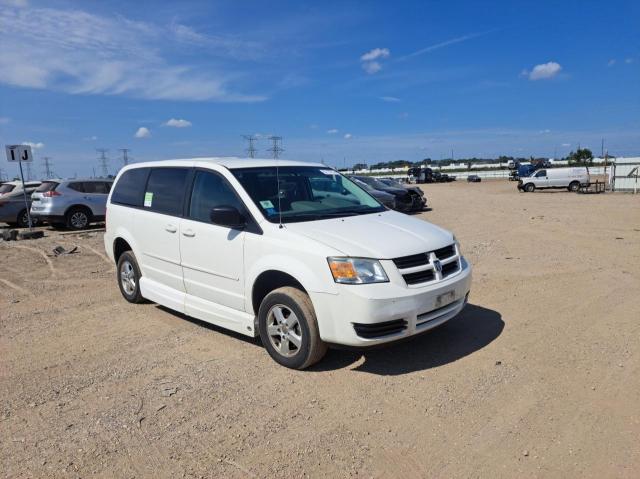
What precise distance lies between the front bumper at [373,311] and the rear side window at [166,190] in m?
2.25

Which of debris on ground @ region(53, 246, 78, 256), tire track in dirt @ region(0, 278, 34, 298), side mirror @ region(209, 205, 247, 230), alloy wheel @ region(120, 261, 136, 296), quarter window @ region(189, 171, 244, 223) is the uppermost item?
quarter window @ region(189, 171, 244, 223)

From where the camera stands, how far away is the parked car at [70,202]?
14688mm

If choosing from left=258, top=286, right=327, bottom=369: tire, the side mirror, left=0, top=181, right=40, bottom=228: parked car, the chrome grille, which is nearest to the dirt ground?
left=258, top=286, right=327, bottom=369: tire

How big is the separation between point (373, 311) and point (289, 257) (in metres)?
0.86

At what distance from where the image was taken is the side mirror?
430 cm

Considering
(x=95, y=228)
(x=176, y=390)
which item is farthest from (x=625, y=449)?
(x=95, y=228)

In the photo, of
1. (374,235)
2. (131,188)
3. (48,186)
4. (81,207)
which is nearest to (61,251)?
(81,207)

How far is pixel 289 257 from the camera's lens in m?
4.04

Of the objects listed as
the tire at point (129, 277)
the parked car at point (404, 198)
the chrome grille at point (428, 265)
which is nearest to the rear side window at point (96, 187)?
the parked car at point (404, 198)

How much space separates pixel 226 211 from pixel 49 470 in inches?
91.5

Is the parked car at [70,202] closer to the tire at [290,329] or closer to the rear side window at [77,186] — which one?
the rear side window at [77,186]

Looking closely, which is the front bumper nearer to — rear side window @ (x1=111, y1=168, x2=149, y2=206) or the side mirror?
the side mirror

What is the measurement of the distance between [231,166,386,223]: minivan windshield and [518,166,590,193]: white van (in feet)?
106

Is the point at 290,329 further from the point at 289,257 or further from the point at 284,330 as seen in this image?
the point at 289,257
